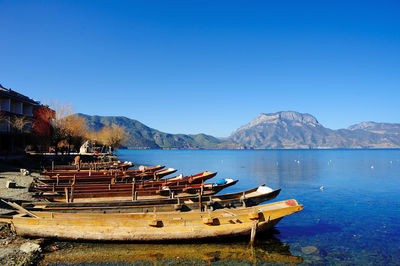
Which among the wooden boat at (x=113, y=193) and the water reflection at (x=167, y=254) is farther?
the wooden boat at (x=113, y=193)

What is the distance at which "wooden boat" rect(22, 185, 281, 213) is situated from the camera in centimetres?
1461

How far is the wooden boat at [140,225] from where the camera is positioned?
11977 millimetres

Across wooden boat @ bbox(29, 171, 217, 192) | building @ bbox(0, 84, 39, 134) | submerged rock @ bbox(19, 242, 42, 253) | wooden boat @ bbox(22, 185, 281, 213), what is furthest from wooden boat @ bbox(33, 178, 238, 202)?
building @ bbox(0, 84, 39, 134)

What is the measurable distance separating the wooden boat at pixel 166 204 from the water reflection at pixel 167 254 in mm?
2431

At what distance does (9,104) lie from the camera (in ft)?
148

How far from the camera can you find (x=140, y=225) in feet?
40.4

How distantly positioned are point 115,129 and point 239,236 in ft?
307

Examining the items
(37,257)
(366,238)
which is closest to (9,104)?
(37,257)

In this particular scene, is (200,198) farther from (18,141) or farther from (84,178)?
(18,141)

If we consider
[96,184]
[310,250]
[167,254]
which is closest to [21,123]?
[96,184]

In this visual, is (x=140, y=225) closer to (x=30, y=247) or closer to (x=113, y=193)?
(x=30, y=247)

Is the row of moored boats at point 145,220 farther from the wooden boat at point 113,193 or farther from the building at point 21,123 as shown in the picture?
the building at point 21,123

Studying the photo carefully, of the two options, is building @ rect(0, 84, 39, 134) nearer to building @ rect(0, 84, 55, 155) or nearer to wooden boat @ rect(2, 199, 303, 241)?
building @ rect(0, 84, 55, 155)

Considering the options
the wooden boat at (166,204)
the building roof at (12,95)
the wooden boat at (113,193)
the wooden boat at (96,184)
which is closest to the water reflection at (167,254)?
the wooden boat at (166,204)
